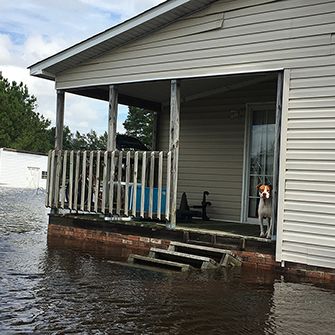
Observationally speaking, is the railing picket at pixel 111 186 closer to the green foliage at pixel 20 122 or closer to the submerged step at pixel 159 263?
the submerged step at pixel 159 263

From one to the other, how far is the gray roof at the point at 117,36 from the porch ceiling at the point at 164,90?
737mm

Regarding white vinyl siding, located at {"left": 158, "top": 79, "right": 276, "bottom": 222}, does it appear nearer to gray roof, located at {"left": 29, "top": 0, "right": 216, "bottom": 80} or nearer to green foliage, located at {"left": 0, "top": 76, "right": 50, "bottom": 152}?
gray roof, located at {"left": 29, "top": 0, "right": 216, "bottom": 80}

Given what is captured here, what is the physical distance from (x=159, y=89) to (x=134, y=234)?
11.7 feet

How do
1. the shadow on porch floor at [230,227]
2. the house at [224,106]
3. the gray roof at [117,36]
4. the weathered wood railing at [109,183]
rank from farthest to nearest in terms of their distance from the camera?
the weathered wood railing at [109,183]
the shadow on porch floor at [230,227]
the gray roof at [117,36]
the house at [224,106]

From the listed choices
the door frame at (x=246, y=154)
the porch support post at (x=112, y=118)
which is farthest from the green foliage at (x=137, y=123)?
the porch support post at (x=112, y=118)

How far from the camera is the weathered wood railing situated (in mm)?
9500

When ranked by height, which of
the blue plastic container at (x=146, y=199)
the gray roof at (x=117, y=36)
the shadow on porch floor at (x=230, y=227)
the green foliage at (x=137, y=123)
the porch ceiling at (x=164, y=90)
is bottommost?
the shadow on porch floor at (x=230, y=227)

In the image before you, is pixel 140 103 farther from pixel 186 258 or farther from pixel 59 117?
pixel 186 258

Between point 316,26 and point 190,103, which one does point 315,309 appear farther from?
point 190,103

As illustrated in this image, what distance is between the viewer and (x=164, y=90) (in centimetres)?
1170

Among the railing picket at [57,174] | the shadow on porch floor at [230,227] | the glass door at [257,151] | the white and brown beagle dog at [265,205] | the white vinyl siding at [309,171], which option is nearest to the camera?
the white vinyl siding at [309,171]

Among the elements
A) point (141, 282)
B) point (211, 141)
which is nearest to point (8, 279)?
point (141, 282)

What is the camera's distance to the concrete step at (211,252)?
8.05 m

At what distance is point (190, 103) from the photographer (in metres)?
12.6
